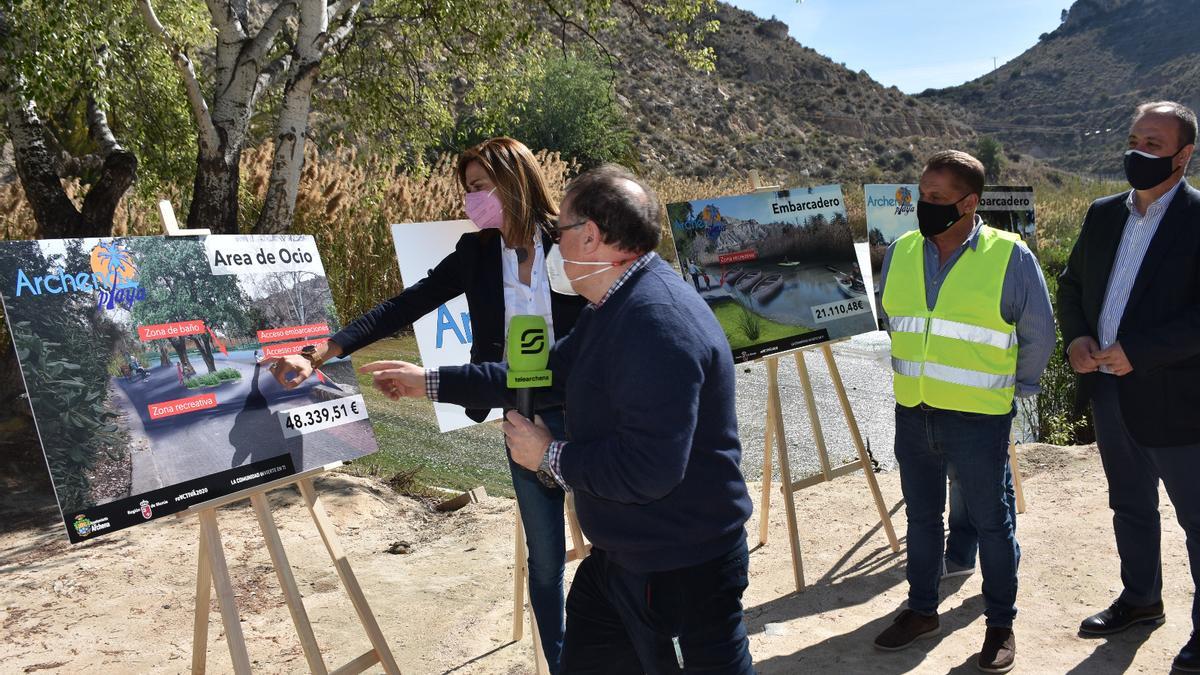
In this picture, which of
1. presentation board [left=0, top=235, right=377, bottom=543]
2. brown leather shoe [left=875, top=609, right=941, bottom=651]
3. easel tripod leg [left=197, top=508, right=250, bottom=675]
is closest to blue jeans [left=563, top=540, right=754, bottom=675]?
easel tripod leg [left=197, top=508, right=250, bottom=675]

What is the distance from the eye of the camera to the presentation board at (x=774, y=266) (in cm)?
461

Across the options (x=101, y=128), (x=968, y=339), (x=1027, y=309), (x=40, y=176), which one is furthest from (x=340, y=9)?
(x=1027, y=309)

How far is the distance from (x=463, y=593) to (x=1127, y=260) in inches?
128

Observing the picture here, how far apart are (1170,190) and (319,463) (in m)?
3.25

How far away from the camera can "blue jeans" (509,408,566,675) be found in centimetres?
310

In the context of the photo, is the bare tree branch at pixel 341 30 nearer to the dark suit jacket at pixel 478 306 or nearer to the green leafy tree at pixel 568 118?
the dark suit jacket at pixel 478 306

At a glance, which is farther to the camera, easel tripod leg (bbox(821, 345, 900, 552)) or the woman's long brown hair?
easel tripod leg (bbox(821, 345, 900, 552))

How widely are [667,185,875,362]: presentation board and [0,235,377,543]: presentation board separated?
1876 mm

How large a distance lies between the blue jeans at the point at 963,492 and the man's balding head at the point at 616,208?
1.87 metres

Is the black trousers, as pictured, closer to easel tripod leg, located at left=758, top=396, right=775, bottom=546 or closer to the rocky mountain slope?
easel tripod leg, located at left=758, top=396, right=775, bottom=546

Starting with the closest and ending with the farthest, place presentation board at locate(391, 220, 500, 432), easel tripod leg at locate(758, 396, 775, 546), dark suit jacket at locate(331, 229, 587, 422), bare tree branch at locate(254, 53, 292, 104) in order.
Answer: dark suit jacket at locate(331, 229, 587, 422), presentation board at locate(391, 220, 500, 432), easel tripod leg at locate(758, 396, 775, 546), bare tree branch at locate(254, 53, 292, 104)

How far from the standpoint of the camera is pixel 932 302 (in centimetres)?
357

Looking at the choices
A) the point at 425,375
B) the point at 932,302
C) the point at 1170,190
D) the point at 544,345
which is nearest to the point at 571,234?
the point at 544,345

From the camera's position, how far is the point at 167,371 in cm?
306
